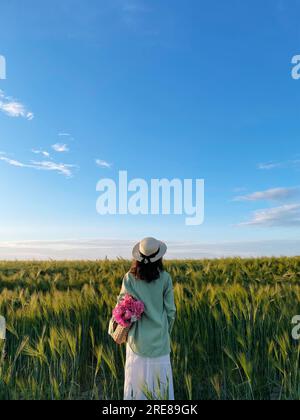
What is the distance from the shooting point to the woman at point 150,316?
152 inches

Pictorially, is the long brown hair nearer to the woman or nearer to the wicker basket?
the woman

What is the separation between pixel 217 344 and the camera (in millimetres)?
4887

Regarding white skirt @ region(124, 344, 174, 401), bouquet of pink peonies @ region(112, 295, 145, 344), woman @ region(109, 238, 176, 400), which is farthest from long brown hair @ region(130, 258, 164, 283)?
white skirt @ region(124, 344, 174, 401)

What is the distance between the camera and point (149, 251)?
12.5 feet

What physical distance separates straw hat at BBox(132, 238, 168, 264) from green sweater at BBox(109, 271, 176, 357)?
0.58ft

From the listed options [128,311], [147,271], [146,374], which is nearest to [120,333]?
[128,311]

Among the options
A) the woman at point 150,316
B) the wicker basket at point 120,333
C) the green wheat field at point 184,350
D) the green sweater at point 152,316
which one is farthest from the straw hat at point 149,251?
the green wheat field at point 184,350

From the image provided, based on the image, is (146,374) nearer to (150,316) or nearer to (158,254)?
(150,316)

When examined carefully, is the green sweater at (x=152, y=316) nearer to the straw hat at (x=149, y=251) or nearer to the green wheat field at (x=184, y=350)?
the straw hat at (x=149, y=251)

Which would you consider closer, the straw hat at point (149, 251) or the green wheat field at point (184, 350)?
the straw hat at point (149, 251)

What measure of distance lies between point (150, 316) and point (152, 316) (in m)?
0.02
